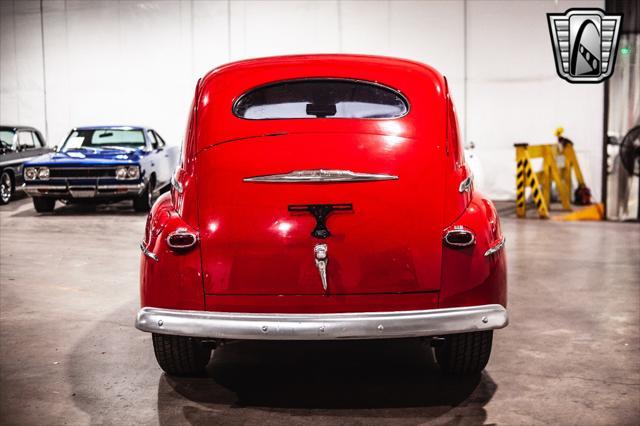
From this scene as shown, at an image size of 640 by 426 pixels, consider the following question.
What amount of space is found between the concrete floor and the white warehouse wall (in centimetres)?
807

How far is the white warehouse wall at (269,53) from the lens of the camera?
566 inches

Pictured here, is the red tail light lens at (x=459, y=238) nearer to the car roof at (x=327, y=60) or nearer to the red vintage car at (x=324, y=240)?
the red vintage car at (x=324, y=240)

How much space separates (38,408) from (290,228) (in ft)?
4.99

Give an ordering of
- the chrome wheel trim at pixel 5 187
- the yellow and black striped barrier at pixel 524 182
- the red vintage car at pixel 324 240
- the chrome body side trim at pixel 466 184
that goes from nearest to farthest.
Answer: the red vintage car at pixel 324 240 → the chrome body side trim at pixel 466 184 → the yellow and black striped barrier at pixel 524 182 → the chrome wheel trim at pixel 5 187

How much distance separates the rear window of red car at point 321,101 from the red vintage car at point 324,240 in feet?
0.44

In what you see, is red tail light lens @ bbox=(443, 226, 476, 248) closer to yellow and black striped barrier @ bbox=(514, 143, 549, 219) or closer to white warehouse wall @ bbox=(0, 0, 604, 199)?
yellow and black striped barrier @ bbox=(514, 143, 549, 219)

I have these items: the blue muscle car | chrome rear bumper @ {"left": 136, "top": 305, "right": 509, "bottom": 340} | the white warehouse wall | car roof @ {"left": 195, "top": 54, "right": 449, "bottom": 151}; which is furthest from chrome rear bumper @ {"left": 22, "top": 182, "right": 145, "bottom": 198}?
chrome rear bumper @ {"left": 136, "top": 305, "right": 509, "bottom": 340}

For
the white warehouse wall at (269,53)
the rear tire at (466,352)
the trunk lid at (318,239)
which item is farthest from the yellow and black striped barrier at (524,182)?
the trunk lid at (318,239)

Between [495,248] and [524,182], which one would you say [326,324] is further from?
[524,182]

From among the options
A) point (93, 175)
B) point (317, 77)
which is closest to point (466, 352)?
point (317, 77)

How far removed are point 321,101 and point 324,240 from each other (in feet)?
3.24

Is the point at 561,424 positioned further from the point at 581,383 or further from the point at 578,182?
the point at 578,182

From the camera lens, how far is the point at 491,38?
47.8ft

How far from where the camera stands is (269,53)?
1567 cm
